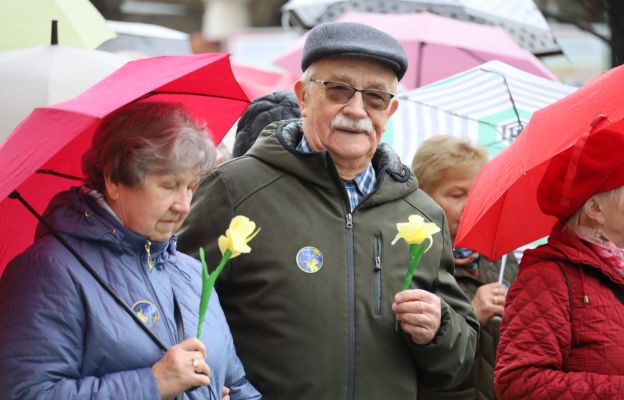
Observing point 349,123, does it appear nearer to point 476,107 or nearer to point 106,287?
point 106,287

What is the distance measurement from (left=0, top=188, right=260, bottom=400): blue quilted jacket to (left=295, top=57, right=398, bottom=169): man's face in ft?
2.65

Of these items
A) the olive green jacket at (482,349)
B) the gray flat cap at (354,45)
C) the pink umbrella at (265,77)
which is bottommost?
the pink umbrella at (265,77)

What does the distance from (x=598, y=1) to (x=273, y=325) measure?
22.0 feet

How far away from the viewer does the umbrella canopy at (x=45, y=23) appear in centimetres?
519

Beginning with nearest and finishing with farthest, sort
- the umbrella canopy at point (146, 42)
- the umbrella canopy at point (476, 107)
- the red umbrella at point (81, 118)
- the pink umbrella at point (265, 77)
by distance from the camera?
the red umbrella at point (81, 118) → the umbrella canopy at point (476, 107) → the umbrella canopy at point (146, 42) → the pink umbrella at point (265, 77)

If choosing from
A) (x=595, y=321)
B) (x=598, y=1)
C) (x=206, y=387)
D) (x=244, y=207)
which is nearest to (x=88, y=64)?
(x=244, y=207)

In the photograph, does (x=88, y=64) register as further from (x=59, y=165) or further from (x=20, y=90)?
(x=59, y=165)

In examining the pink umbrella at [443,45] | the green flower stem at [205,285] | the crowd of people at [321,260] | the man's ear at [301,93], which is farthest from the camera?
the pink umbrella at [443,45]

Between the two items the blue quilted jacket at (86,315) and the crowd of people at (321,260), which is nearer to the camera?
the blue quilted jacket at (86,315)

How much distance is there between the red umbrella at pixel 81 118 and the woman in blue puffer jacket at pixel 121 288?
136mm

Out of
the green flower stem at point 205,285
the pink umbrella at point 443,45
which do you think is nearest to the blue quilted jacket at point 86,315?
the green flower stem at point 205,285

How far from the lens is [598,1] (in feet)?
31.1

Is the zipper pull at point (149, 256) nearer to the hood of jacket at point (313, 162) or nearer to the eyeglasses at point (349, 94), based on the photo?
the hood of jacket at point (313, 162)

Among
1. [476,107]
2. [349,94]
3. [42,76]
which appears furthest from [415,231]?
[476,107]
